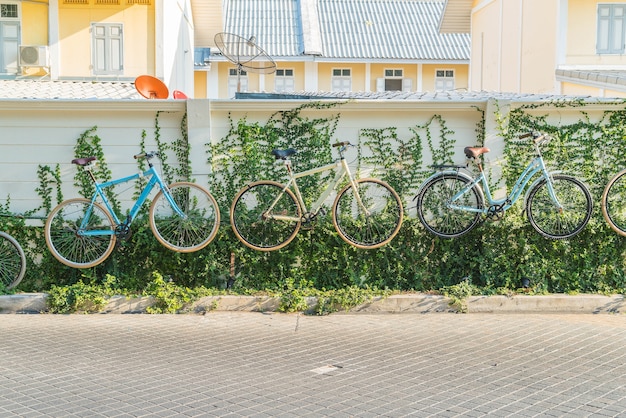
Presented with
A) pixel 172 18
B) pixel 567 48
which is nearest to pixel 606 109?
pixel 567 48

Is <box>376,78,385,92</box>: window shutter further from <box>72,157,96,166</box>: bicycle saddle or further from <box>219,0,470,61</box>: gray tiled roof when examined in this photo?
<box>72,157,96,166</box>: bicycle saddle

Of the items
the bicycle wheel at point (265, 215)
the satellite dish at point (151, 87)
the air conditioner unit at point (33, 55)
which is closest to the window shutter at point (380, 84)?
the air conditioner unit at point (33, 55)

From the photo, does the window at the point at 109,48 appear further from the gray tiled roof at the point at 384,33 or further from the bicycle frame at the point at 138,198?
the gray tiled roof at the point at 384,33

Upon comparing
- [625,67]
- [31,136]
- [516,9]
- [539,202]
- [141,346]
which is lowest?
[141,346]

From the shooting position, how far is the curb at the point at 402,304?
32.7 feet

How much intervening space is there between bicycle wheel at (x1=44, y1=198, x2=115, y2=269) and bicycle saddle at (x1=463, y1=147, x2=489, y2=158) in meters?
4.05

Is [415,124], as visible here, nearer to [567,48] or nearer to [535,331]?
[535,331]

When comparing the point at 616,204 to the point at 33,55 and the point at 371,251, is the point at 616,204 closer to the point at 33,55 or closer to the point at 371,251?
the point at 371,251

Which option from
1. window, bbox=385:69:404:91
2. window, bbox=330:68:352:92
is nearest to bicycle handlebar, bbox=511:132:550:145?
window, bbox=330:68:352:92

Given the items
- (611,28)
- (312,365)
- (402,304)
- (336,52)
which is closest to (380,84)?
(336,52)

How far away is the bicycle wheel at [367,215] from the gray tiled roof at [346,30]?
3188cm

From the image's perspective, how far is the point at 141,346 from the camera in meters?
8.29

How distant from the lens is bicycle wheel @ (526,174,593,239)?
10062 mm

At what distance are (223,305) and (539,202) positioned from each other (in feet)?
12.3
